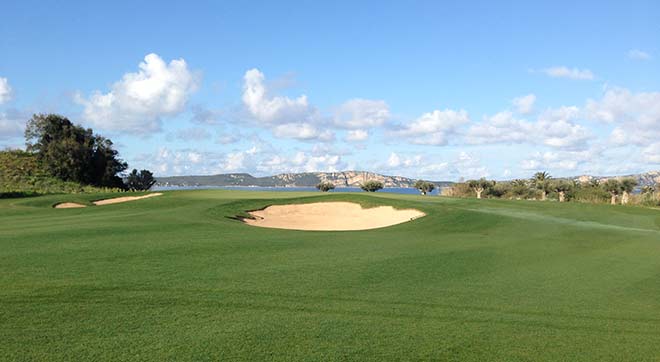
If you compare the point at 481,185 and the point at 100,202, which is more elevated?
the point at 481,185

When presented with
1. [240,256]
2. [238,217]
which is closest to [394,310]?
[240,256]

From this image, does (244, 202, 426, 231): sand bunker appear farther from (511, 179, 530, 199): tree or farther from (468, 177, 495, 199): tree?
(511, 179, 530, 199): tree

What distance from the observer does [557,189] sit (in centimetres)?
5647

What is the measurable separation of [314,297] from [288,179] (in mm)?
166899

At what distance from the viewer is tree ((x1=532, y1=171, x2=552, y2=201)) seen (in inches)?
2247

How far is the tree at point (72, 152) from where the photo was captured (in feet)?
168

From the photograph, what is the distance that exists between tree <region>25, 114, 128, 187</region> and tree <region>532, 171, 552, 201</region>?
51.5 meters

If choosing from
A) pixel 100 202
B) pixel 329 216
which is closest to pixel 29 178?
pixel 100 202

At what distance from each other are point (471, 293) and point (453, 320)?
5.56ft

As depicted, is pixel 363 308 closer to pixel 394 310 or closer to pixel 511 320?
pixel 394 310

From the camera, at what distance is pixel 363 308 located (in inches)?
278

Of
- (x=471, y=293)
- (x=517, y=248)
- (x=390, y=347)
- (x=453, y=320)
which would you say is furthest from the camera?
(x=517, y=248)

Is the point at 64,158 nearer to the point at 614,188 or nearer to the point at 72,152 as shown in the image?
the point at 72,152

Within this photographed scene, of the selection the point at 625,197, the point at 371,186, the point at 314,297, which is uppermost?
the point at 371,186
